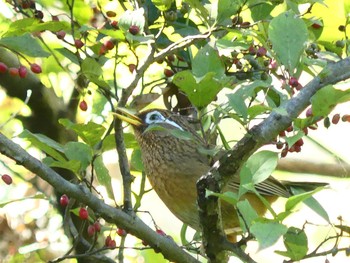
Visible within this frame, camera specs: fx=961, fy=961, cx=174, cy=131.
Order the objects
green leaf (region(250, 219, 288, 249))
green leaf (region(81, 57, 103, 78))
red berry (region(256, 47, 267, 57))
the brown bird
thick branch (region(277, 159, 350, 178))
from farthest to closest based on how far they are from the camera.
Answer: thick branch (region(277, 159, 350, 178)), the brown bird, red berry (region(256, 47, 267, 57)), green leaf (region(81, 57, 103, 78)), green leaf (region(250, 219, 288, 249))

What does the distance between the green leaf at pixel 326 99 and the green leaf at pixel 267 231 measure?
361mm

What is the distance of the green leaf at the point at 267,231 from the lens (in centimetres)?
197

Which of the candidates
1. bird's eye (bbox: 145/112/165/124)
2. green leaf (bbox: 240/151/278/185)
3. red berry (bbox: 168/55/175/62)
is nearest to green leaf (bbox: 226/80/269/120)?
green leaf (bbox: 240/151/278/185)

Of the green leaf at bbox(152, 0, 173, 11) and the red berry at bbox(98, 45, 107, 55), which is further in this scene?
the red berry at bbox(98, 45, 107, 55)

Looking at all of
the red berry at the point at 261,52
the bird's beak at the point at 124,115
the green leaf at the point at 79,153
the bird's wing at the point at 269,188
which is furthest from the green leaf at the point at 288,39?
the bird's wing at the point at 269,188

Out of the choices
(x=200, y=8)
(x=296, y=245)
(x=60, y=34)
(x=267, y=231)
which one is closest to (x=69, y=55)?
(x=60, y=34)

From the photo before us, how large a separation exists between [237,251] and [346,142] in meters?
2.70

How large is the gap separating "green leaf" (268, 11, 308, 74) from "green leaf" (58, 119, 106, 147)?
53cm

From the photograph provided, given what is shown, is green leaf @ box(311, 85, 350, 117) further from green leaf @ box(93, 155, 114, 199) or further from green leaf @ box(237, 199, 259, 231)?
green leaf @ box(93, 155, 114, 199)

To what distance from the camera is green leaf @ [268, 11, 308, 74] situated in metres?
2.42

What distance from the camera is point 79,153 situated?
2.59 meters

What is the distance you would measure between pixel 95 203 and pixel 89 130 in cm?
20

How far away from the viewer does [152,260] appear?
3.42 meters

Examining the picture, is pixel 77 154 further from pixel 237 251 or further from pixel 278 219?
pixel 278 219
